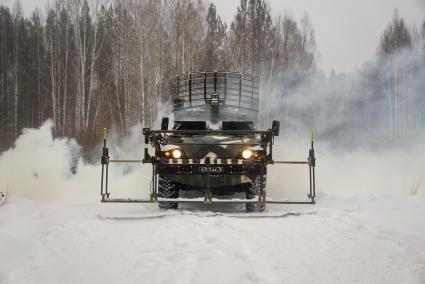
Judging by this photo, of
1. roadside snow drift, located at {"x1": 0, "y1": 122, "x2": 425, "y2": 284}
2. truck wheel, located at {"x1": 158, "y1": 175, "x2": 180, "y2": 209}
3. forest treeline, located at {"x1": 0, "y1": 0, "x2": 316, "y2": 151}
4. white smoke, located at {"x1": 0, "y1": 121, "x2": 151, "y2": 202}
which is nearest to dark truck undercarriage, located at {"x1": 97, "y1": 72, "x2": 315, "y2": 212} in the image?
truck wheel, located at {"x1": 158, "y1": 175, "x2": 180, "y2": 209}

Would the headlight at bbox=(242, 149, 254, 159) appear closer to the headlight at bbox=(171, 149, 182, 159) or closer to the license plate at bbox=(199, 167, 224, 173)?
the license plate at bbox=(199, 167, 224, 173)

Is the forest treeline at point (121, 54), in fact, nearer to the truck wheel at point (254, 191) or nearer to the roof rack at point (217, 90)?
the roof rack at point (217, 90)

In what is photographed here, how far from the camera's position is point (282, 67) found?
31.1 meters

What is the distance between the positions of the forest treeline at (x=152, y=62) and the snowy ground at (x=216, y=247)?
18328mm

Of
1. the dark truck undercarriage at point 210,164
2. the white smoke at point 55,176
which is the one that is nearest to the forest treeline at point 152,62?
the white smoke at point 55,176

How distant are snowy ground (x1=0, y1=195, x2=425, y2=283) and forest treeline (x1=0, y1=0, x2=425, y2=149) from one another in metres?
18.3

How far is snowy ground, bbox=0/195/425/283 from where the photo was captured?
3.97 metres

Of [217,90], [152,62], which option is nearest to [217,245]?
[217,90]

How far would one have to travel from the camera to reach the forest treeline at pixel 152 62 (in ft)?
86.7

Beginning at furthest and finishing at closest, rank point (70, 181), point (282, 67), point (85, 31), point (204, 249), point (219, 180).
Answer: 1. point (282, 67)
2. point (85, 31)
3. point (70, 181)
4. point (219, 180)
5. point (204, 249)

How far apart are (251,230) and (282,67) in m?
26.4

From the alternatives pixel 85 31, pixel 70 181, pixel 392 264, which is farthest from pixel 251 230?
pixel 85 31

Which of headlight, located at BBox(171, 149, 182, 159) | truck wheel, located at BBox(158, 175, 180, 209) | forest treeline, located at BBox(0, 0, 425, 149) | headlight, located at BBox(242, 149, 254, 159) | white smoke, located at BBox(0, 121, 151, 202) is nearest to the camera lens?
headlight, located at BBox(242, 149, 254, 159)

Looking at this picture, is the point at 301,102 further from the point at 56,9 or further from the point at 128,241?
the point at 128,241
